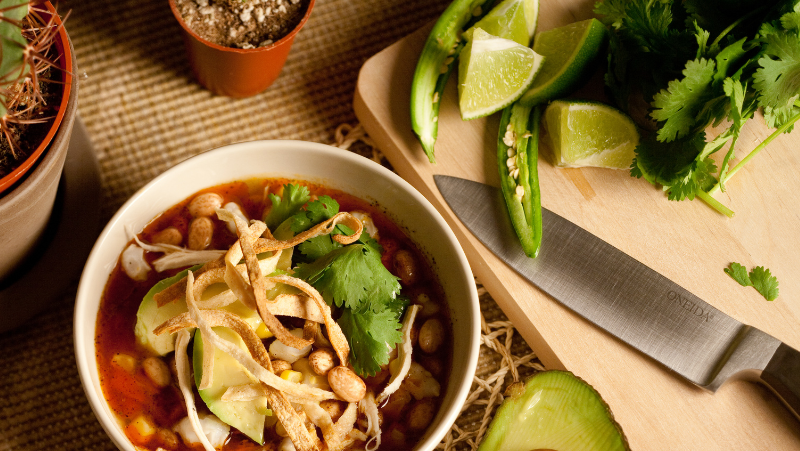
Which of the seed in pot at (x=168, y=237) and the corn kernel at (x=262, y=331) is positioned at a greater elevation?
the seed in pot at (x=168, y=237)

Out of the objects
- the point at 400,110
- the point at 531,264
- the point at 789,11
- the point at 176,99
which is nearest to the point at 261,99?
the point at 176,99

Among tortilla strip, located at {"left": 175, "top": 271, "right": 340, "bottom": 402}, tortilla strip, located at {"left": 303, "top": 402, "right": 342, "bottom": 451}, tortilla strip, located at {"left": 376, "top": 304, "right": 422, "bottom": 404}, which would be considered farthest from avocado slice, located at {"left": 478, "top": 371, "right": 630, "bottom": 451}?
tortilla strip, located at {"left": 175, "top": 271, "right": 340, "bottom": 402}

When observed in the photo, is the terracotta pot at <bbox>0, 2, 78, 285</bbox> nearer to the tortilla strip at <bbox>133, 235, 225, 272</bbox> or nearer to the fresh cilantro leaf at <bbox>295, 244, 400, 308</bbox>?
the tortilla strip at <bbox>133, 235, 225, 272</bbox>

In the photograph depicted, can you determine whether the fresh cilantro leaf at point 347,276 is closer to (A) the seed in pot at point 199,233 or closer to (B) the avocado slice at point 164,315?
(B) the avocado slice at point 164,315

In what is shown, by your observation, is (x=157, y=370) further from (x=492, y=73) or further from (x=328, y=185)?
(x=492, y=73)

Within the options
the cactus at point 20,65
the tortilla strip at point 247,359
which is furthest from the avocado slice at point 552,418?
the cactus at point 20,65

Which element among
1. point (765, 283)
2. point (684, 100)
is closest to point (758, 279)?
point (765, 283)
